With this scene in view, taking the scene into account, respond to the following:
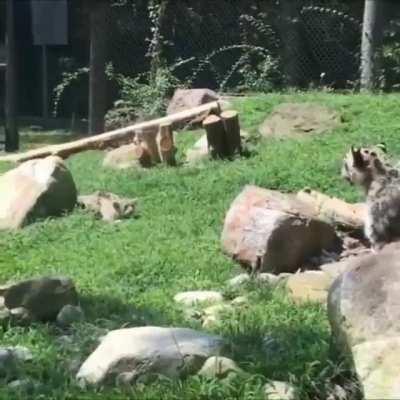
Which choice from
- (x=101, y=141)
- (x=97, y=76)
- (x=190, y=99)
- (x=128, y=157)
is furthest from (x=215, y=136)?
(x=97, y=76)

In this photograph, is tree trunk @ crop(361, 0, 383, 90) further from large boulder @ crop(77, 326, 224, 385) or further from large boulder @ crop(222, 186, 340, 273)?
large boulder @ crop(77, 326, 224, 385)

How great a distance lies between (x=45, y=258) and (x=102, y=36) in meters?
6.01

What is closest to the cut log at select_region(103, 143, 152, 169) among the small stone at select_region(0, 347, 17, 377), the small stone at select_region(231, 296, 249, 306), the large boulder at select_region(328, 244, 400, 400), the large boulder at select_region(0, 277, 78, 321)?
the small stone at select_region(231, 296, 249, 306)

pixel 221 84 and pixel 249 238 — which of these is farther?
pixel 221 84

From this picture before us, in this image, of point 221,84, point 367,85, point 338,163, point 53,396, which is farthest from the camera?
point 221,84

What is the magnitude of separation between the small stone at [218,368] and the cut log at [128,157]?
600cm

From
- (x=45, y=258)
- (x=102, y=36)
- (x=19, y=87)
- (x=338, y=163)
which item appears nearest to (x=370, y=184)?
(x=338, y=163)

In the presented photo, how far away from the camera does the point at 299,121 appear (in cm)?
1088

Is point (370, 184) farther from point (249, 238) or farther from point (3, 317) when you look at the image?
point (3, 317)

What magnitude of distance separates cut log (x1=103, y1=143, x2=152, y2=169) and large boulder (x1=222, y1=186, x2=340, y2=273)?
10.3ft

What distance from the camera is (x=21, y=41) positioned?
17.3 meters

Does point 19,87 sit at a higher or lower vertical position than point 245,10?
lower

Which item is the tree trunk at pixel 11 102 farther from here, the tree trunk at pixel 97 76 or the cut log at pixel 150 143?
the cut log at pixel 150 143

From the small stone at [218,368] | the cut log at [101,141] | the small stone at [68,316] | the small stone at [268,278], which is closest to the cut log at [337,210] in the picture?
the small stone at [268,278]
